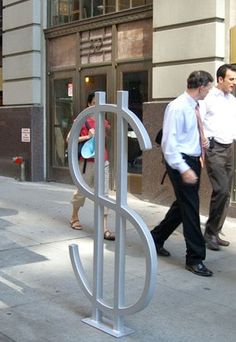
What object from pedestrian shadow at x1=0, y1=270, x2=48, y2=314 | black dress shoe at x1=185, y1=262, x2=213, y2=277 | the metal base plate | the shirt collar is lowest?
the metal base plate

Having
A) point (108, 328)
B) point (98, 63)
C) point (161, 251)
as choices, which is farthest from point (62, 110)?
point (108, 328)

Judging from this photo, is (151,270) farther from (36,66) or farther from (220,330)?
(36,66)

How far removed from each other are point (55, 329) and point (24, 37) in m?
8.62

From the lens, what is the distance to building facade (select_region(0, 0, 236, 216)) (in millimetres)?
8266

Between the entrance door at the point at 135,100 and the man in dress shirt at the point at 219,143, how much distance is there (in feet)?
10.5

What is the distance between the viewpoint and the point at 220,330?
4.26 metres

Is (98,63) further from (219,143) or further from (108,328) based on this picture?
(108,328)

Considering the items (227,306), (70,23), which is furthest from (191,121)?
(70,23)

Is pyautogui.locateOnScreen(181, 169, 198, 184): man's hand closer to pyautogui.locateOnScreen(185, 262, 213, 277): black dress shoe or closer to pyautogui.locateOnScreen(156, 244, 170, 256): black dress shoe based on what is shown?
pyautogui.locateOnScreen(185, 262, 213, 277): black dress shoe

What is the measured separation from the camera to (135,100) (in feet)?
32.3

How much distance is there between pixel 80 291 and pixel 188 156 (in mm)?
1530

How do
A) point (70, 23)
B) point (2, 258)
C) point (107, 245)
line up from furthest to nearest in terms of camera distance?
point (70, 23) < point (107, 245) < point (2, 258)

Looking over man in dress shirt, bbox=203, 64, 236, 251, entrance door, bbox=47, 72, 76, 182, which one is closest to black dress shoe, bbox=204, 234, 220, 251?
man in dress shirt, bbox=203, 64, 236, 251

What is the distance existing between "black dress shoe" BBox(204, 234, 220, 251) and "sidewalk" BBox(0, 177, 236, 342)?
99 mm
